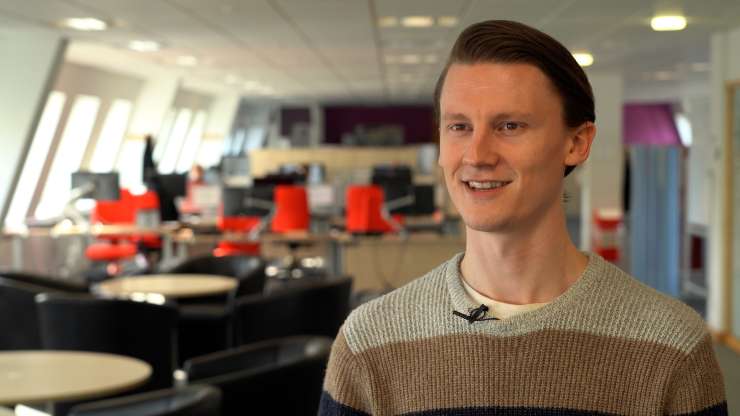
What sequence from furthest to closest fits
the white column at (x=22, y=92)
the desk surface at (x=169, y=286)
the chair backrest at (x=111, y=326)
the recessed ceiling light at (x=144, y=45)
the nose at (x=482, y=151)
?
the recessed ceiling light at (x=144, y=45)
the white column at (x=22, y=92)
the desk surface at (x=169, y=286)
the chair backrest at (x=111, y=326)
the nose at (x=482, y=151)

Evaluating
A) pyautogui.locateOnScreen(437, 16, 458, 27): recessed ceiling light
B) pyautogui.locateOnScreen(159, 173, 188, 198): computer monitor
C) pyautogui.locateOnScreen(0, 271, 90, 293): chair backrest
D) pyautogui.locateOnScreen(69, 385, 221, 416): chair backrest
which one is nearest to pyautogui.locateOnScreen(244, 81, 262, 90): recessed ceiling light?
pyautogui.locateOnScreen(159, 173, 188, 198): computer monitor

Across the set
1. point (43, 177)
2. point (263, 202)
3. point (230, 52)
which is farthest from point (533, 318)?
point (43, 177)

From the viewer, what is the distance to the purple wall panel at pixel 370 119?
30844mm

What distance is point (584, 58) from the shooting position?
1.47 m

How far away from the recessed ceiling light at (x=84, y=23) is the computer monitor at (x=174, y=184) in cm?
231

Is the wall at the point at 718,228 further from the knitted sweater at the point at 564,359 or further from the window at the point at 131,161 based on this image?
the window at the point at 131,161

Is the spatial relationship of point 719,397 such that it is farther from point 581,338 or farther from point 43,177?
point 43,177

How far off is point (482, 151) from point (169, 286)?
587 cm

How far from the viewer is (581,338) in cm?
128

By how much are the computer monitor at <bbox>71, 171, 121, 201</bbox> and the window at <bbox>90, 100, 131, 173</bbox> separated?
15.4 feet

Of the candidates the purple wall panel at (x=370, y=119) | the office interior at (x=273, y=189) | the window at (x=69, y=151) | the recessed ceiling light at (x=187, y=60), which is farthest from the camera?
the purple wall panel at (x=370, y=119)

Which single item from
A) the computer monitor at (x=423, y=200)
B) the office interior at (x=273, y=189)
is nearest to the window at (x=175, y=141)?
the office interior at (x=273, y=189)

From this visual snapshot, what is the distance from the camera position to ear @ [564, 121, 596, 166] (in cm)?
130

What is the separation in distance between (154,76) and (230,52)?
16.8 feet
